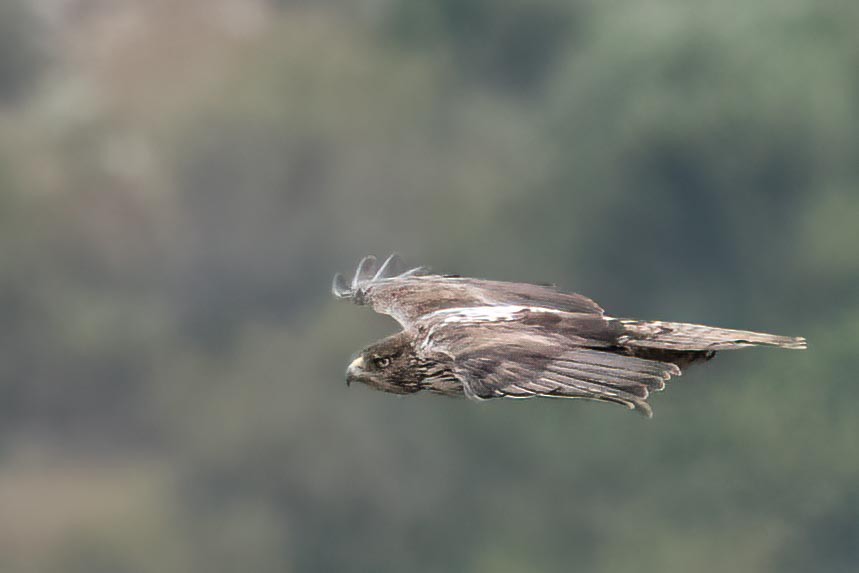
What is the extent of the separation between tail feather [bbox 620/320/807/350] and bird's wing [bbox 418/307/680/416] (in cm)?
37

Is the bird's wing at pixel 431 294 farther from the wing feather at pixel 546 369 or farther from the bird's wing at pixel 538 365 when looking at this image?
the wing feather at pixel 546 369

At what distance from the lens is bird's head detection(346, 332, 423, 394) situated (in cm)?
1284

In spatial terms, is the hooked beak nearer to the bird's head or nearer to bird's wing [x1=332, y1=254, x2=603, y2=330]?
the bird's head

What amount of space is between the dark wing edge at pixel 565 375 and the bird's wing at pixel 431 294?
2.13 metres

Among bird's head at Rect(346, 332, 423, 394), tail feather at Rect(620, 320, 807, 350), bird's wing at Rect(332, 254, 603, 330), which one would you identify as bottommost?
bird's head at Rect(346, 332, 423, 394)

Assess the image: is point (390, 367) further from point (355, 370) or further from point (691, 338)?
point (691, 338)

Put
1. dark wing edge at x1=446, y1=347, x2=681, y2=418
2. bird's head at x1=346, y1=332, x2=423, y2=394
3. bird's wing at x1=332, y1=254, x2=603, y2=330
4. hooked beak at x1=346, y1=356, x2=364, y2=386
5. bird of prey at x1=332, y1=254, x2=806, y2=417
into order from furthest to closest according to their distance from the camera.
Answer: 1. bird's wing at x1=332, y1=254, x2=603, y2=330
2. hooked beak at x1=346, y1=356, x2=364, y2=386
3. bird's head at x1=346, y1=332, x2=423, y2=394
4. bird of prey at x1=332, y1=254, x2=806, y2=417
5. dark wing edge at x1=446, y1=347, x2=681, y2=418

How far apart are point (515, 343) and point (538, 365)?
1.63 feet

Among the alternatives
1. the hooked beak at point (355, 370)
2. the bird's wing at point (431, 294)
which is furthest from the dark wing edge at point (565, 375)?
the bird's wing at point (431, 294)

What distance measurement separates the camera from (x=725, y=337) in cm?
1276

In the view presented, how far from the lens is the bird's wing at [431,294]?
14.1 metres

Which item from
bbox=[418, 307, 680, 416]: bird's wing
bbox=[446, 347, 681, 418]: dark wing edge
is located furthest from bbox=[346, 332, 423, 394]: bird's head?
bbox=[446, 347, 681, 418]: dark wing edge

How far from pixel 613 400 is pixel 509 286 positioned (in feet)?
13.9

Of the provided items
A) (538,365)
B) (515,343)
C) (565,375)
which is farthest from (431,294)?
(565,375)
